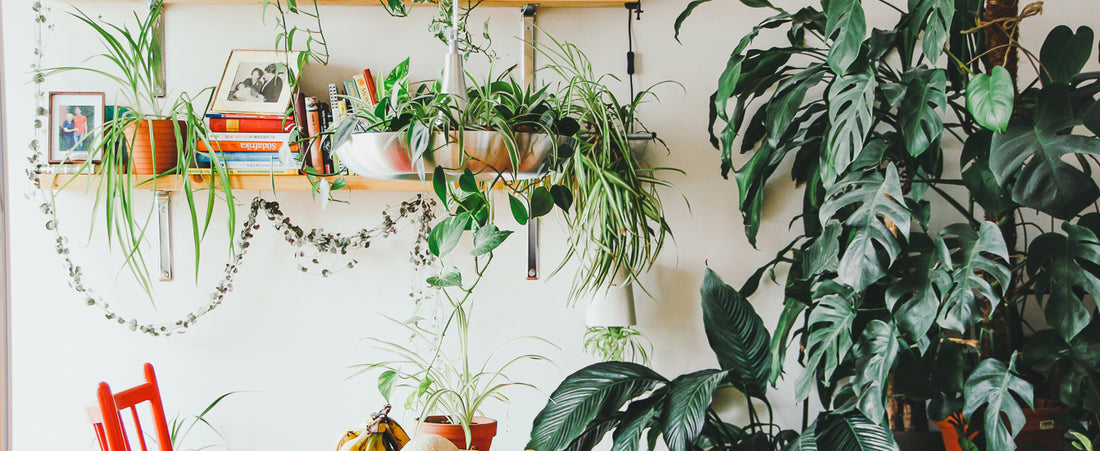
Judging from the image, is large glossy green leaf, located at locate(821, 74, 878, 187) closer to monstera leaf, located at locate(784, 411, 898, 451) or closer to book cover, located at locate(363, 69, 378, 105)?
monstera leaf, located at locate(784, 411, 898, 451)

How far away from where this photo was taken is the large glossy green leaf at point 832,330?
1.34 meters

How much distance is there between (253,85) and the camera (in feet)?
5.76

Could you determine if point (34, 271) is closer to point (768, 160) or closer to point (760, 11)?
point (768, 160)

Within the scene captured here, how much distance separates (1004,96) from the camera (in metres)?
1.18

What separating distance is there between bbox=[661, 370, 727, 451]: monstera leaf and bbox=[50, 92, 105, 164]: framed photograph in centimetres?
154

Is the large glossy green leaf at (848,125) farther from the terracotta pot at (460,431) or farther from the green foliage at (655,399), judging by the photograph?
the terracotta pot at (460,431)

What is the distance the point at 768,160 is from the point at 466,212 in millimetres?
789

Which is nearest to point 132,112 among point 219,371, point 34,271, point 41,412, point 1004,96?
point 34,271

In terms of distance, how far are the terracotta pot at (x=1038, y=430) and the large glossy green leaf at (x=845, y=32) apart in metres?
0.84

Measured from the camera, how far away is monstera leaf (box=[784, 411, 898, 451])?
1.34m

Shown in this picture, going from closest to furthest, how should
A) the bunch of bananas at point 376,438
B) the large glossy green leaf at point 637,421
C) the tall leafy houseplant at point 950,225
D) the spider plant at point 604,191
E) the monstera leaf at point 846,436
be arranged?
Result: the bunch of bananas at point 376,438 → the tall leafy houseplant at point 950,225 → the monstera leaf at point 846,436 → the large glossy green leaf at point 637,421 → the spider plant at point 604,191

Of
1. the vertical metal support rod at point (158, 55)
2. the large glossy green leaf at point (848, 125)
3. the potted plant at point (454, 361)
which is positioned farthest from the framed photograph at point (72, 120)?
the large glossy green leaf at point (848, 125)

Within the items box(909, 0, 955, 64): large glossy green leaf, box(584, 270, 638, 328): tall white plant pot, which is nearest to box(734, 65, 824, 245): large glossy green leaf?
box(909, 0, 955, 64): large glossy green leaf

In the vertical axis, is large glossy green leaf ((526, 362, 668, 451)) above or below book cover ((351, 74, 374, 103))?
below
